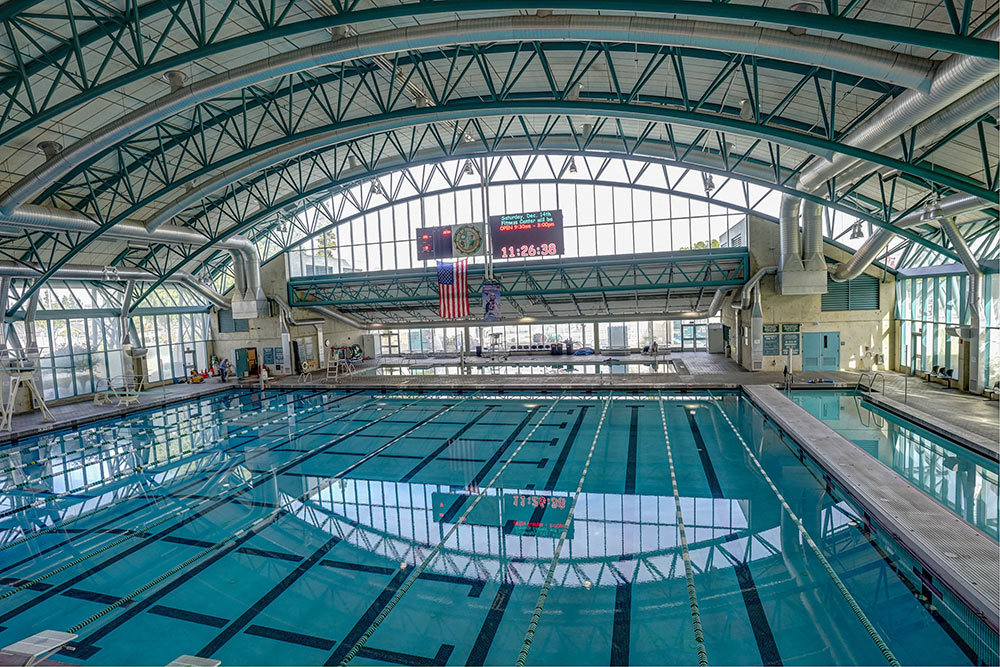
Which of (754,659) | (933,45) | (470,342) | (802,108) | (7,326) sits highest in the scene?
(802,108)

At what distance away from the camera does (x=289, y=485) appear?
41.2 ft

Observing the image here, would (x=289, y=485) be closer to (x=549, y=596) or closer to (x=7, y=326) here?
(x=549, y=596)

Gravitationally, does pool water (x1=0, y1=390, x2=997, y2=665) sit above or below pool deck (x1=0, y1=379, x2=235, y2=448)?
below

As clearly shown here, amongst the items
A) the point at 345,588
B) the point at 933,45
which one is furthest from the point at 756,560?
the point at 933,45

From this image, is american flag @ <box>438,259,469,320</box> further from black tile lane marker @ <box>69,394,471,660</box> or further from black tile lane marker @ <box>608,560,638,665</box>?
black tile lane marker @ <box>608,560,638,665</box>

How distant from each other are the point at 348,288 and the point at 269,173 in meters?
9.56

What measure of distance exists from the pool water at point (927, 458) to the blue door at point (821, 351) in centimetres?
574

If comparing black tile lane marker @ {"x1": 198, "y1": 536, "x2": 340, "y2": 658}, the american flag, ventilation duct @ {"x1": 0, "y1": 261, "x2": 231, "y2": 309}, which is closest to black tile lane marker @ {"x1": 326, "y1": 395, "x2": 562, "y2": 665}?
black tile lane marker @ {"x1": 198, "y1": 536, "x2": 340, "y2": 658}

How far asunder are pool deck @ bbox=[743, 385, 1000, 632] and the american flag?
16.2 meters

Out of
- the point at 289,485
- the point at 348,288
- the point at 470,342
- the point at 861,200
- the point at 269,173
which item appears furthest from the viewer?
the point at 470,342

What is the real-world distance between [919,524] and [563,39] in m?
10.7

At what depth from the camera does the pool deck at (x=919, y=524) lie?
22.0 feet

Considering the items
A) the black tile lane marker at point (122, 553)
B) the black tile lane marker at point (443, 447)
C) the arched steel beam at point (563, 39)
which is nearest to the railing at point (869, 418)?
the arched steel beam at point (563, 39)

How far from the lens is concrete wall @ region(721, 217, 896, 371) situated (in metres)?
23.3
